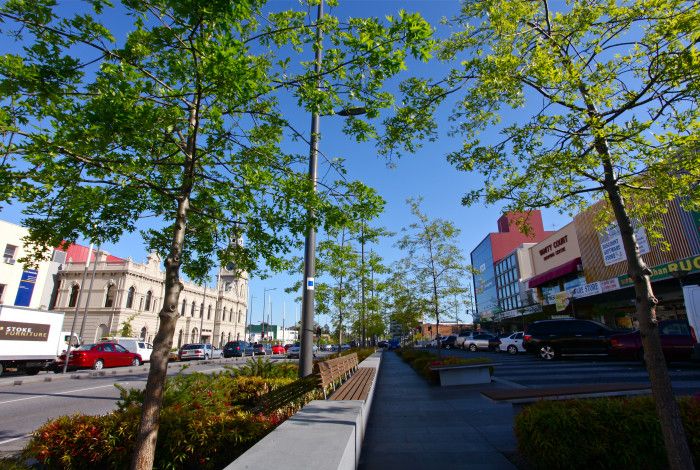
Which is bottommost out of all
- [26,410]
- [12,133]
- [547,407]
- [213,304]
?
[26,410]

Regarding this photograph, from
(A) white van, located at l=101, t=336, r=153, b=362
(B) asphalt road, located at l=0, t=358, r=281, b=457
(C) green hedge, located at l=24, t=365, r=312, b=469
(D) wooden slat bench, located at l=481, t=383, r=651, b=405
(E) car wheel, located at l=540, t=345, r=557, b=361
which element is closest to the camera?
(C) green hedge, located at l=24, t=365, r=312, b=469

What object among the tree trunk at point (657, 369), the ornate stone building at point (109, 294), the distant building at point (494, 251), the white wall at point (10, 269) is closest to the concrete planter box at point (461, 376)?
the tree trunk at point (657, 369)

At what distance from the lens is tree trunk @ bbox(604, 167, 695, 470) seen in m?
3.37

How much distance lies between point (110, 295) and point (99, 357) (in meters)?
29.6

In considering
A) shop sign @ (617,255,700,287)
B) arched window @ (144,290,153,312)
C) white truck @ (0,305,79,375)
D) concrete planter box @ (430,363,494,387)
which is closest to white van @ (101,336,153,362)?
white truck @ (0,305,79,375)

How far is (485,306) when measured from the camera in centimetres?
8425

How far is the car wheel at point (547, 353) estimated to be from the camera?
1922 centimetres

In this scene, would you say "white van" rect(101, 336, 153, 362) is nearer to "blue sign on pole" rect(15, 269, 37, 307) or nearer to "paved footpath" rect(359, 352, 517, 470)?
"blue sign on pole" rect(15, 269, 37, 307)

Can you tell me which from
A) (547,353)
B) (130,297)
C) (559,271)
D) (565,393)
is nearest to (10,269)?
(130,297)

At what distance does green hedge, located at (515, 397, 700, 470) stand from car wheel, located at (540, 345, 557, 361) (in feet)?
54.6

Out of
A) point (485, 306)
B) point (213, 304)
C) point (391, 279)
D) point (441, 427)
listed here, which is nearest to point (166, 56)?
point (441, 427)

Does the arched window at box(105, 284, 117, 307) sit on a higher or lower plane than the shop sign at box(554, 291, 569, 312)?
higher

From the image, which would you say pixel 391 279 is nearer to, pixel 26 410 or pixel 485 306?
pixel 26 410

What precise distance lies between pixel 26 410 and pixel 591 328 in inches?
846
